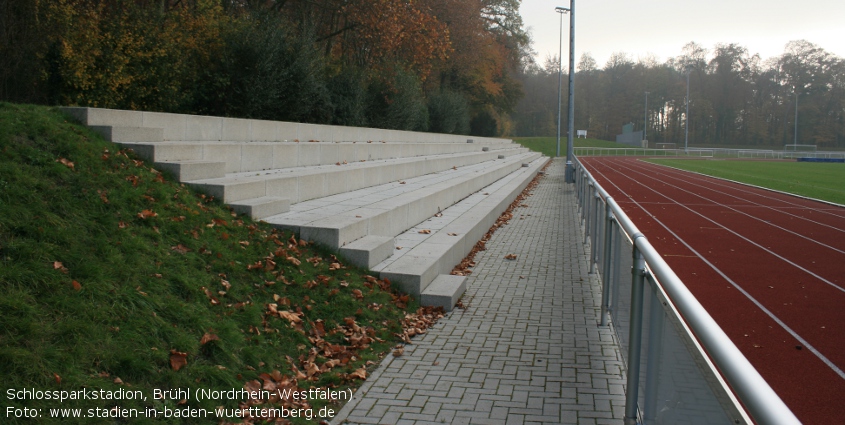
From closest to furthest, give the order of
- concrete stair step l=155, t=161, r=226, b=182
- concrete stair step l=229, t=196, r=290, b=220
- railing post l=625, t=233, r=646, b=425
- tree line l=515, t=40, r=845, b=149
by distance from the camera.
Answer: railing post l=625, t=233, r=646, b=425
concrete stair step l=229, t=196, r=290, b=220
concrete stair step l=155, t=161, r=226, b=182
tree line l=515, t=40, r=845, b=149

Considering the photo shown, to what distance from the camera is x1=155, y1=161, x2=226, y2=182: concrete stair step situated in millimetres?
7352

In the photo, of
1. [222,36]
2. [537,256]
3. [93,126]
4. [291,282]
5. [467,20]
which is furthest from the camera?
[467,20]

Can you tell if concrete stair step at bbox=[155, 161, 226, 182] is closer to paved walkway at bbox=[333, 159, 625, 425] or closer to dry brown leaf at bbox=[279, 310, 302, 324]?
dry brown leaf at bbox=[279, 310, 302, 324]

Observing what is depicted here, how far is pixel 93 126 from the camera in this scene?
7484mm

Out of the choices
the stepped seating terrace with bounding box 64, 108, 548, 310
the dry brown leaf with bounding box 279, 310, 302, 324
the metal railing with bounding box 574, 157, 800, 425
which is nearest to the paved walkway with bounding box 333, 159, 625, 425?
the metal railing with bounding box 574, 157, 800, 425

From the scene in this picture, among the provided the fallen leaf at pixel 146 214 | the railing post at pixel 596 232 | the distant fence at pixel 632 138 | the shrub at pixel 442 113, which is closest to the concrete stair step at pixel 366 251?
the fallen leaf at pixel 146 214

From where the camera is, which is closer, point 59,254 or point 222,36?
point 59,254

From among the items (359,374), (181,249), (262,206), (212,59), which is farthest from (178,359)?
(212,59)

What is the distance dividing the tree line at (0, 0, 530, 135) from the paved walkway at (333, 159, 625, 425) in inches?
285

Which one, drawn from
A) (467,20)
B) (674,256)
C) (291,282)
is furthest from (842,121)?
(291,282)

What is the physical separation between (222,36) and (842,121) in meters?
117

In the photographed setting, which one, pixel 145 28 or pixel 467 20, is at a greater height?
pixel 467 20

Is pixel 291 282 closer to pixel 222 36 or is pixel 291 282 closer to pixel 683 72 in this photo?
pixel 222 36

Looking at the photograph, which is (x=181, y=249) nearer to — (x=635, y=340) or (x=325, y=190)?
(x=635, y=340)
